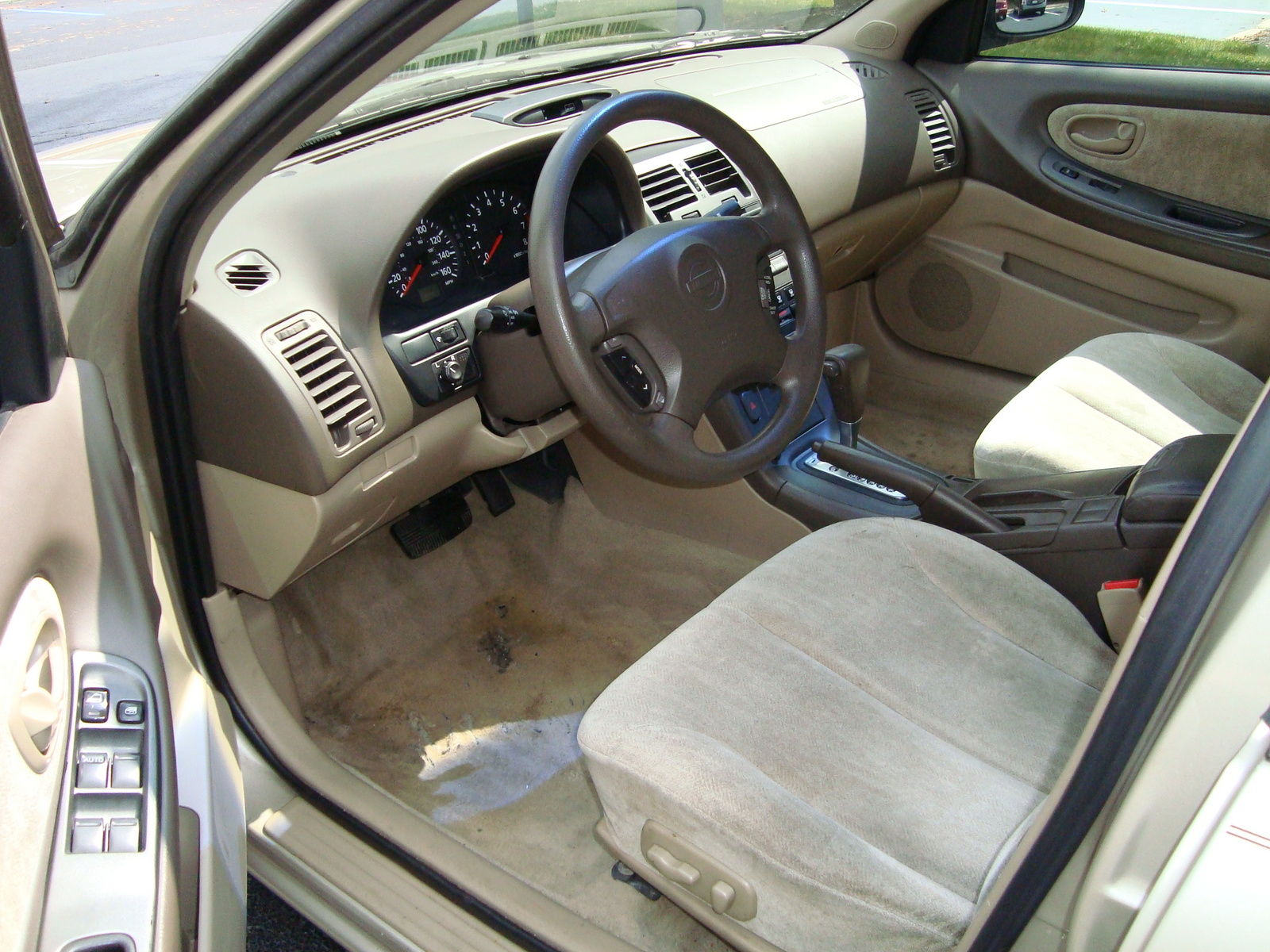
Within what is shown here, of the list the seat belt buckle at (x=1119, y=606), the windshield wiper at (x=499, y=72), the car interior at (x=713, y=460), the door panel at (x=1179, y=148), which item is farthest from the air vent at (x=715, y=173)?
the seat belt buckle at (x=1119, y=606)

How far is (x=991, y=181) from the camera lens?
8.54 ft

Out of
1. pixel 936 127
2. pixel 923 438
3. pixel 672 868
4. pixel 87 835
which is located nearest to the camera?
pixel 87 835

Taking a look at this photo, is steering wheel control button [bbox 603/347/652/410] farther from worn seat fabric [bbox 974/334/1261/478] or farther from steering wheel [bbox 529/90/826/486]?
worn seat fabric [bbox 974/334/1261/478]

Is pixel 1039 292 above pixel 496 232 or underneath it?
underneath

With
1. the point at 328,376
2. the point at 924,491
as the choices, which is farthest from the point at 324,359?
the point at 924,491

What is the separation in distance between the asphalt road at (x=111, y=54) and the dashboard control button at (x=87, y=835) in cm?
75

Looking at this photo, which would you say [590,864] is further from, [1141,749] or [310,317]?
[1141,749]

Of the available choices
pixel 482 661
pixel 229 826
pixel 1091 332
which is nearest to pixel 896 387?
pixel 1091 332

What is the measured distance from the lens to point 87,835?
2.52 feet

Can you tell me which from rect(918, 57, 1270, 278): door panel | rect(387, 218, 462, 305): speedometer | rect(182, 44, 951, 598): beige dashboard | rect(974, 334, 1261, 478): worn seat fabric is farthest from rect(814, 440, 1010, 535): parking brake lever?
rect(918, 57, 1270, 278): door panel

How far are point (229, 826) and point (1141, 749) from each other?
90 cm

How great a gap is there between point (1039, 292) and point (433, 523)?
162 cm

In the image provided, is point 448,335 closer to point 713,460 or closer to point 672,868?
point 713,460

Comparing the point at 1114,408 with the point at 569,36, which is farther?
the point at 569,36
